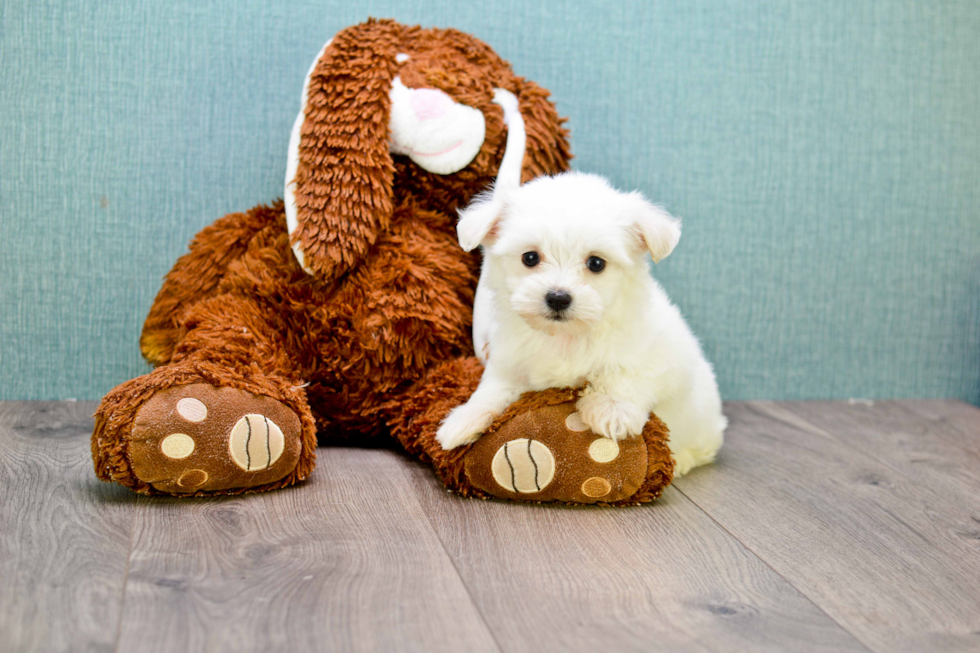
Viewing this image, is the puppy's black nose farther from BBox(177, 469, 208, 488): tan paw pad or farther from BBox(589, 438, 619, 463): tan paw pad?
BBox(177, 469, 208, 488): tan paw pad

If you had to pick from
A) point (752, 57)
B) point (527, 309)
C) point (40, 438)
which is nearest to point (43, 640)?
point (527, 309)

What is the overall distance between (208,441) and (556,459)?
536mm

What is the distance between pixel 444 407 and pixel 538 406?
0.22m

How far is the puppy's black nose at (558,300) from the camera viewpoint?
4.13 ft

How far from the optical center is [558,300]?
4.14 feet

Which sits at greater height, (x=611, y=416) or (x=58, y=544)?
(x=611, y=416)

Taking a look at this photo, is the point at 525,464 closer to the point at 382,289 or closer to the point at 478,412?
the point at 478,412

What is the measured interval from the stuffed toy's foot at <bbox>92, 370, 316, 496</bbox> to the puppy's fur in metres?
0.28

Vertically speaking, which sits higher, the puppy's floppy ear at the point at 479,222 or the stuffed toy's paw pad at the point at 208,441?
the puppy's floppy ear at the point at 479,222

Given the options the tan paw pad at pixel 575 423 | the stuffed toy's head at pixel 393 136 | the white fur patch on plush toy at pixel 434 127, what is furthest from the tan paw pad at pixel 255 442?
the white fur patch on plush toy at pixel 434 127

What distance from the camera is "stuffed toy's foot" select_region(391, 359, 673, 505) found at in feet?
4.50

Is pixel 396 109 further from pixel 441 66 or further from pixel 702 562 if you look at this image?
pixel 702 562

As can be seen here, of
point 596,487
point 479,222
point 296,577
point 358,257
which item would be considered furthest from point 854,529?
point 358,257

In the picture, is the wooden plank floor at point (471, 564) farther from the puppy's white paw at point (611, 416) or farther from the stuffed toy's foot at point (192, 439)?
the puppy's white paw at point (611, 416)
